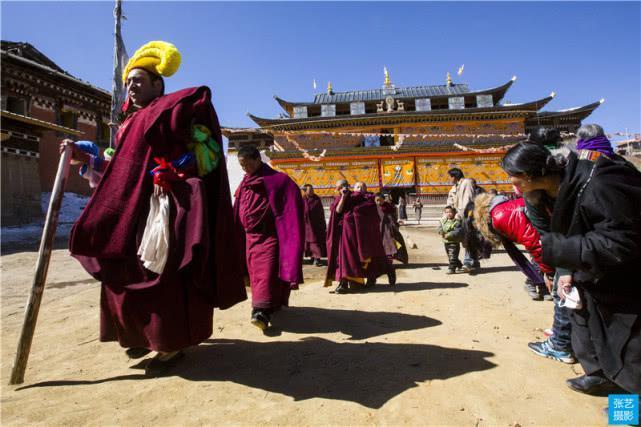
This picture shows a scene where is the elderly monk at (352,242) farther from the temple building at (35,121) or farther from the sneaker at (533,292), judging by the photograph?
the temple building at (35,121)

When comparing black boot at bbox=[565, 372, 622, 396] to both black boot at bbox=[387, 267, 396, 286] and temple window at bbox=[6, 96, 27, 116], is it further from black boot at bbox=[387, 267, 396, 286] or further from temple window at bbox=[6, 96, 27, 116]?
temple window at bbox=[6, 96, 27, 116]

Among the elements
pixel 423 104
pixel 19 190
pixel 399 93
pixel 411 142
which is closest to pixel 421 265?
pixel 19 190

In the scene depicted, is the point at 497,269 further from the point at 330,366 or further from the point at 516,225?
the point at 330,366

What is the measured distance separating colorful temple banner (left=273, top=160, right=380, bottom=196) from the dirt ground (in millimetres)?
20918

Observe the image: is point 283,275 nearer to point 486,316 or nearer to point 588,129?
point 486,316

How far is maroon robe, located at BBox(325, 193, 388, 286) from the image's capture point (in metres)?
4.65

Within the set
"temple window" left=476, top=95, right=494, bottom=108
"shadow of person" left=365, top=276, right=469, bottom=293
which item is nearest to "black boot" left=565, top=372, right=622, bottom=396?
"shadow of person" left=365, top=276, right=469, bottom=293

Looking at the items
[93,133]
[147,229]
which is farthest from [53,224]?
[93,133]

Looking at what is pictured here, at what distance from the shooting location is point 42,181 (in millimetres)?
15219

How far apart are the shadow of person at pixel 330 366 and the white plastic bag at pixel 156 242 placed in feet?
2.51

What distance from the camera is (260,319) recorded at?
111 inches

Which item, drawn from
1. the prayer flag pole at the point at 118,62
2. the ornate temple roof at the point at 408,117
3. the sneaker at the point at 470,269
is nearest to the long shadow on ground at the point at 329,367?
the sneaker at the point at 470,269

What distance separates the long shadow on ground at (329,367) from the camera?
1901mm

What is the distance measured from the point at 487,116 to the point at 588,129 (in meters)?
24.5
